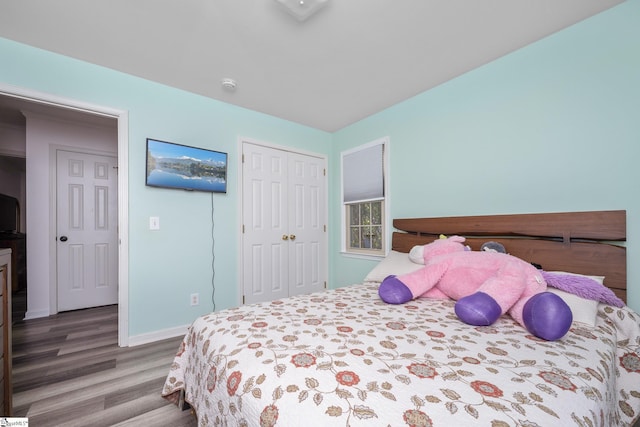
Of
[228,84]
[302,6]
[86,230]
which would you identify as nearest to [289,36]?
[302,6]

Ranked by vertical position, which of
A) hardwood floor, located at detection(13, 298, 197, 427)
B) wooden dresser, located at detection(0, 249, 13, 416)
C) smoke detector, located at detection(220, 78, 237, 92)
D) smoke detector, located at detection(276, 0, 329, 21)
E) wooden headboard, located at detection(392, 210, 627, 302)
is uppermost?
smoke detector, located at detection(220, 78, 237, 92)

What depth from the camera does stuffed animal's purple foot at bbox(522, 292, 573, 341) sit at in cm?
110

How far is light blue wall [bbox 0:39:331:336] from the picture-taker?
211cm

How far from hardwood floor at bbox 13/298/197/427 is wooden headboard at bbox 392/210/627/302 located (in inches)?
94.0

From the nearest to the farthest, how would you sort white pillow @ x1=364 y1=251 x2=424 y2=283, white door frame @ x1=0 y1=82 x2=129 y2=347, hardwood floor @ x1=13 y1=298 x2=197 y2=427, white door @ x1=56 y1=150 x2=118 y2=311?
hardwood floor @ x1=13 y1=298 x2=197 y2=427 → white pillow @ x1=364 y1=251 x2=424 y2=283 → white door frame @ x1=0 y1=82 x2=129 y2=347 → white door @ x1=56 y1=150 x2=118 y2=311

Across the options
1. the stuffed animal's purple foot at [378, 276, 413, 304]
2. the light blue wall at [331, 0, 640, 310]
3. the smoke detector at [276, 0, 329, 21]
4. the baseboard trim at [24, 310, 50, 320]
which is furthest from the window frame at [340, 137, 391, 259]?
the baseboard trim at [24, 310, 50, 320]

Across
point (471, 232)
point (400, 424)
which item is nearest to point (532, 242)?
point (471, 232)

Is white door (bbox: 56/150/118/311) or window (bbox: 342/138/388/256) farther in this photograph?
white door (bbox: 56/150/118/311)

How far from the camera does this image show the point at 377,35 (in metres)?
1.86

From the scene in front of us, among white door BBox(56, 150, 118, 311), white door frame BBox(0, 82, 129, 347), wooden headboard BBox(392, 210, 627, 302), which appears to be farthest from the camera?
white door BBox(56, 150, 118, 311)

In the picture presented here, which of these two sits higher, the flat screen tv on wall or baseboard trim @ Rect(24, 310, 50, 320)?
the flat screen tv on wall

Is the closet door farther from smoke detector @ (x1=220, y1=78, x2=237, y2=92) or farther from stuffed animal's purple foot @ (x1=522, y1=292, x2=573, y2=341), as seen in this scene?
stuffed animal's purple foot @ (x1=522, y1=292, x2=573, y2=341)

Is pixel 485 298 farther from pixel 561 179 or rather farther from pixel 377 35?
pixel 377 35

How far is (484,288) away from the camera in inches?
56.1
